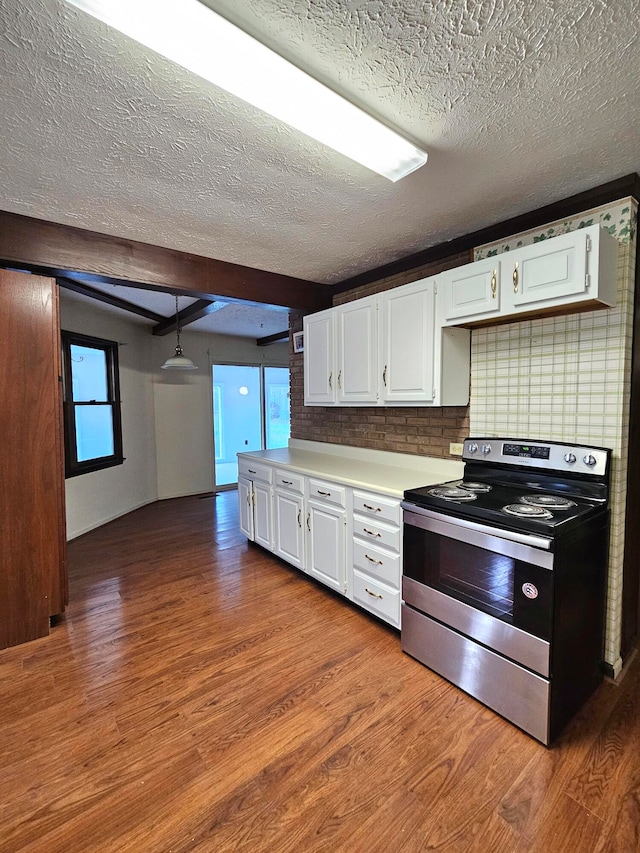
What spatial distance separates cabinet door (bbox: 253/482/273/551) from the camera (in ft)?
11.0

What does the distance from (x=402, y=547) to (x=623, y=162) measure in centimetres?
208

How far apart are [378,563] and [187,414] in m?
4.42

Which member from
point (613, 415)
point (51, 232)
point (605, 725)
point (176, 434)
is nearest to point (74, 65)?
point (51, 232)

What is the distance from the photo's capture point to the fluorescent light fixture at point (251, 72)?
98cm

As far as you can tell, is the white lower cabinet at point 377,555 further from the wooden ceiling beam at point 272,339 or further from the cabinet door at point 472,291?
the wooden ceiling beam at point 272,339

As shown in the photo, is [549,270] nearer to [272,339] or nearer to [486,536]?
[486,536]

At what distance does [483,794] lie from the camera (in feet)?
4.59

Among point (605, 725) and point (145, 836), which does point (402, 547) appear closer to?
point (605, 725)

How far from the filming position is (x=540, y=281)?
6.10 ft

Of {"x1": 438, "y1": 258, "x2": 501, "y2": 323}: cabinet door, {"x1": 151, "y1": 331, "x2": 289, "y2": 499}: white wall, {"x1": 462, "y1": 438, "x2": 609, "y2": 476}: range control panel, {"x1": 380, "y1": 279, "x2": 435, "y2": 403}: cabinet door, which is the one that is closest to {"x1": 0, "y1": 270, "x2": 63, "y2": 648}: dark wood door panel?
{"x1": 380, "y1": 279, "x2": 435, "y2": 403}: cabinet door

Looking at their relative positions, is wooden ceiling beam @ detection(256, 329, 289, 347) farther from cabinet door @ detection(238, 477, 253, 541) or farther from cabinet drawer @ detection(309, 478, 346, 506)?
cabinet drawer @ detection(309, 478, 346, 506)

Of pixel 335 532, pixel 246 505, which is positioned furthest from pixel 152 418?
pixel 335 532

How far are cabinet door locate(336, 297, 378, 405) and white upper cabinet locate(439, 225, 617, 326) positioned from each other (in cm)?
69

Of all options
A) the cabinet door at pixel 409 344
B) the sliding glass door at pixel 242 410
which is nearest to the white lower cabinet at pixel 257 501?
the cabinet door at pixel 409 344
